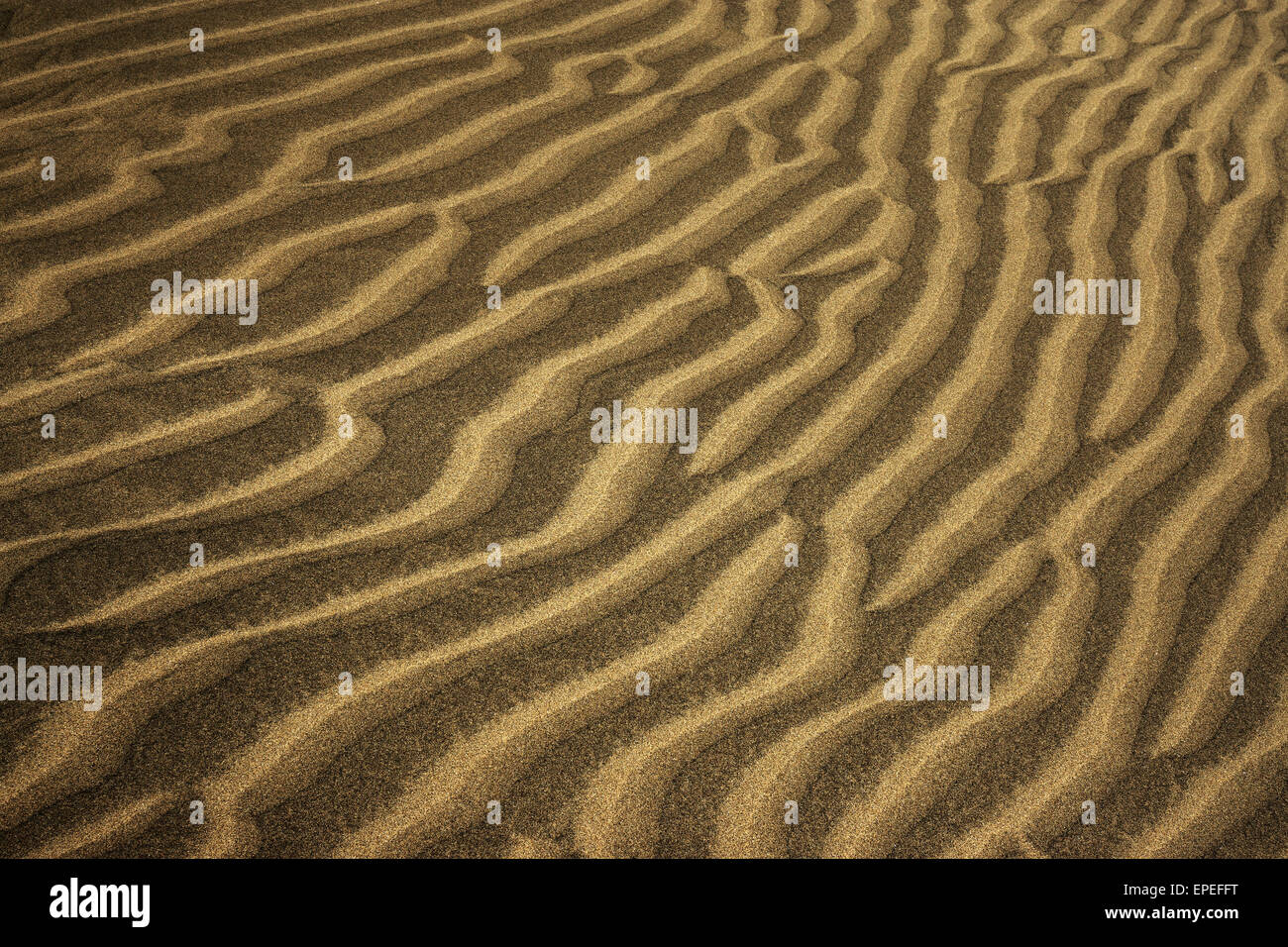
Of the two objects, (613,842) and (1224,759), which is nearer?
(613,842)

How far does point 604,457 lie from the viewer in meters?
2.56

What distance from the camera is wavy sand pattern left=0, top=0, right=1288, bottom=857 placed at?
6.47ft

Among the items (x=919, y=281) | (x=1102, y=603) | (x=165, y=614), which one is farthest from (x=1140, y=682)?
(x=165, y=614)

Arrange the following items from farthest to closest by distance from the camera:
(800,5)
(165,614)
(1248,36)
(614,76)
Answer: (1248,36), (800,5), (614,76), (165,614)

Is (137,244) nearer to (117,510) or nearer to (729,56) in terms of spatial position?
(117,510)

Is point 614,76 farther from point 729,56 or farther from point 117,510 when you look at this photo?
point 117,510

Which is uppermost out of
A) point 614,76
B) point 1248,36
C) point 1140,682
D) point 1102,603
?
point 1248,36

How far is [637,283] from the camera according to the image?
306cm

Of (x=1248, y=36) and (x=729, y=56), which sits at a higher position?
(x=1248, y=36)

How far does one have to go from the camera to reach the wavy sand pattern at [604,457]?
197 cm

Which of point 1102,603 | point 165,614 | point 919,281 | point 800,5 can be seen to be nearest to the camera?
point 165,614

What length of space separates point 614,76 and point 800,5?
1.24m

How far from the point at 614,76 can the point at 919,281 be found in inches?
59.4

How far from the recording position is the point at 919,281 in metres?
3.26
